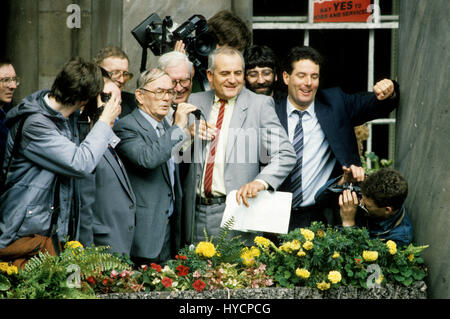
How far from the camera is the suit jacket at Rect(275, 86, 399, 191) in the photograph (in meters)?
5.22

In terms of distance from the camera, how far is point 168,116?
17.5ft

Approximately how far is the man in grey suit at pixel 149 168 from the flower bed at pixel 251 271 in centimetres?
38

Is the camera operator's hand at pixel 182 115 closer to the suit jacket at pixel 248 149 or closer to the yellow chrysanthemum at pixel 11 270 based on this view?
the suit jacket at pixel 248 149

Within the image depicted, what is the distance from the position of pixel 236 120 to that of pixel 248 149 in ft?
0.70

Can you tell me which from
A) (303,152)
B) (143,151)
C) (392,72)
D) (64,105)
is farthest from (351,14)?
(64,105)

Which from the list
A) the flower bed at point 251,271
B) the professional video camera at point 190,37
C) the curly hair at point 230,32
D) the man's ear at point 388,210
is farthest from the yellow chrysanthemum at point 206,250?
the curly hair at point 230,32

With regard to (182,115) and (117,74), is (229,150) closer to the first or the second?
(182,115)

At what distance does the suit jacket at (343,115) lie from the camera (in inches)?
205

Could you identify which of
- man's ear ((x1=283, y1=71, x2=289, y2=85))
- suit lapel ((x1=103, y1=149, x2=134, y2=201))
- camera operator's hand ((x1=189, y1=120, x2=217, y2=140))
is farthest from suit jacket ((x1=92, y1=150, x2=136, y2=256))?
man's ear ((x1=283, y1=71, x2=289, y2=85))

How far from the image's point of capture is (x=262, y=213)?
4.78 m

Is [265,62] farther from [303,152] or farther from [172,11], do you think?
[172,11]

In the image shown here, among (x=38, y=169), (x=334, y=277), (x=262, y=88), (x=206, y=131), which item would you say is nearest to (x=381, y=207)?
(x=334, y=277)

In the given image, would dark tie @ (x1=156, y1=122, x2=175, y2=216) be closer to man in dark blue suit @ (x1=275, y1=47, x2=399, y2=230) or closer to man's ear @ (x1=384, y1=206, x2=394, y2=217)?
man in dark blue suit @ (x1=275, y1=47, x2=399, y2=230)
